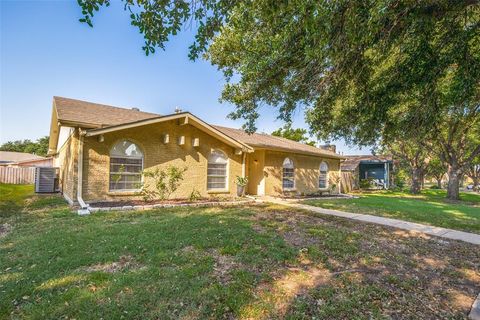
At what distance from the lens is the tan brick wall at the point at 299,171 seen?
1589cm

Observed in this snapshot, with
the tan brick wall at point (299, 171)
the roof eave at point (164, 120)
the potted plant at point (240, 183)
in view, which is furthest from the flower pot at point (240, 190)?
the roof eave at point (164, 120)

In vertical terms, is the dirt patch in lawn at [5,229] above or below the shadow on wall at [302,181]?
below

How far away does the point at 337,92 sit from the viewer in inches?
263

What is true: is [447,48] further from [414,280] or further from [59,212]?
[59,212]

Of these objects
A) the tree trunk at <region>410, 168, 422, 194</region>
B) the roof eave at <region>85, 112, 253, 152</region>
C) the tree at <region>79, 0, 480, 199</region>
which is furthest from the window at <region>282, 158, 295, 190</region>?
the tree trunk at <region>410, 168, 422, 194</region>

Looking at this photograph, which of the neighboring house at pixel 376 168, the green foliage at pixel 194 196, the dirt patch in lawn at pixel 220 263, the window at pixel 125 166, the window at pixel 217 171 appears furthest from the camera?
the neighboring house at pixel 376 168

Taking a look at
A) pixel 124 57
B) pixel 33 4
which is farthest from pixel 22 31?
pixel 124 57

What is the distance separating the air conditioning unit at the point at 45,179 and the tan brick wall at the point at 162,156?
6.45 m

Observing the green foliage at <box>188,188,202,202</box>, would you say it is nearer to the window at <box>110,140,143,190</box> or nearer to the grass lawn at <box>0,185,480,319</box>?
the window at <box>110,140,143,190</box>

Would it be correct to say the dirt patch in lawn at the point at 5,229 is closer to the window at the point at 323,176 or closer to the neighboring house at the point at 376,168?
the window at the point at 323,176

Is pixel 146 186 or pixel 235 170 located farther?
pixel 235 170

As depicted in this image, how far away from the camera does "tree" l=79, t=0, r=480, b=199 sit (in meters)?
3.88

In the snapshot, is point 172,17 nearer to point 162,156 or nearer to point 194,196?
point 162,156

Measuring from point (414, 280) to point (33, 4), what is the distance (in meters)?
10.2
